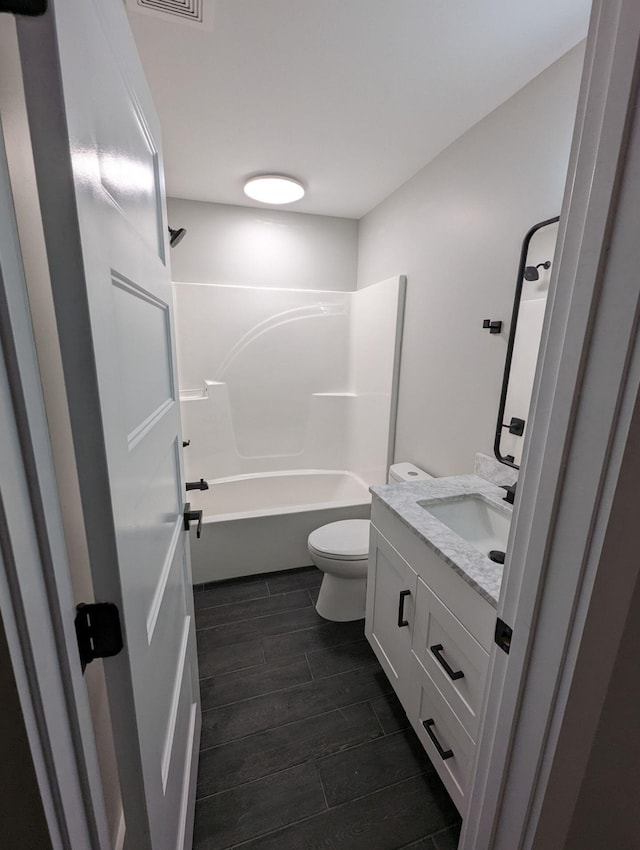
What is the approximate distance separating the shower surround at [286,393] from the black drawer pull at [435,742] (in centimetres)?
126

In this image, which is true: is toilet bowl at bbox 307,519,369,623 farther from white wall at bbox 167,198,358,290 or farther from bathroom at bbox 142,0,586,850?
white wall at bbox 167,198,358,290

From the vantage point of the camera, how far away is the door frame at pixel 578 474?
46 centimetres

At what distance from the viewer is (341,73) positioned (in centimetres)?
136

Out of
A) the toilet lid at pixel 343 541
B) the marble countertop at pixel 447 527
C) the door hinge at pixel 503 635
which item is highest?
the door hinge at pixel 503 635

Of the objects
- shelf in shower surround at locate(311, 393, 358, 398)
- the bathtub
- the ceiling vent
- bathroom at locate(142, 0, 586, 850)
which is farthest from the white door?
shelf in shower surround at locate(311, 393, 358, 398)

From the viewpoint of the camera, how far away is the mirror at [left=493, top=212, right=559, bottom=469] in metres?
1.37

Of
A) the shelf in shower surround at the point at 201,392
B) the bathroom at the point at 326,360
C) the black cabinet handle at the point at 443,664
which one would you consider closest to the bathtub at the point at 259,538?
the bathroom at the point at 326,360

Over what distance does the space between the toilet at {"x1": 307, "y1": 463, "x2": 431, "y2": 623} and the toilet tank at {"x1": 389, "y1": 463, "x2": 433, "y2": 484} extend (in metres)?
0.01

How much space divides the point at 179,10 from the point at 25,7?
1188 millimetres

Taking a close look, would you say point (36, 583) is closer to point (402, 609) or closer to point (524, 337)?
point (402, 609)

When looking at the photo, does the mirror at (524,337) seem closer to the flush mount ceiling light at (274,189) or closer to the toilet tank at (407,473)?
the toilet tank at (407,473)

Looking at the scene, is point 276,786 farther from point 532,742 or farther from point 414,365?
point 414,365

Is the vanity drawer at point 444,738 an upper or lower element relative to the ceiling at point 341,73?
lower

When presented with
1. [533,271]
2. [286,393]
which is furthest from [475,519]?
[286,393]
